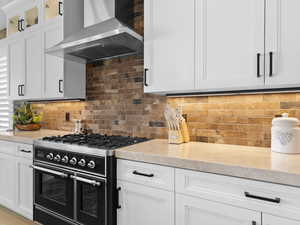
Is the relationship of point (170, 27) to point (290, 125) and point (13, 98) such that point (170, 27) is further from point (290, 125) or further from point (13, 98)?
point (13, 98)

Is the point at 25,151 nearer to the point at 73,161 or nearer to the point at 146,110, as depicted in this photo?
the point at 73,161

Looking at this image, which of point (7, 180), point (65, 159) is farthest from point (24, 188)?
point (65, 159)

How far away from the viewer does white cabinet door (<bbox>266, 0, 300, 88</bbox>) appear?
1.36 metres

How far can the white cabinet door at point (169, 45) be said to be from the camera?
1741mm

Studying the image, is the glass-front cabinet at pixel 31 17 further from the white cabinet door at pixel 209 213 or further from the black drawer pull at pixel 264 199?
the black drawer pull at pixel 264 199

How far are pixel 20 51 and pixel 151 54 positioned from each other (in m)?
2.32

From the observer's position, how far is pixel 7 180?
2.72m

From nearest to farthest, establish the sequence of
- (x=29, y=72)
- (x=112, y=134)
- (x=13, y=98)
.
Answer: (x=112, y=134), (x=29, y=72), (x=13, y=98)

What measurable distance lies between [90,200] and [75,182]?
8.3 inches

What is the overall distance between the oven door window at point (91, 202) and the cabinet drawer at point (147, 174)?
0.20 metres

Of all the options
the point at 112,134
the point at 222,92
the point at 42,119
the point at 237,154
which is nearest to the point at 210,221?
the point at 237,154

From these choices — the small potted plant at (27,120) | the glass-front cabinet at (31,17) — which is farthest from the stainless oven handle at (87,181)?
the glass-front cabinet at (31,17)

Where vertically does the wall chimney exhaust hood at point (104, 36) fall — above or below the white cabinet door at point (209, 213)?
above

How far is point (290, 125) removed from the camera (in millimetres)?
1495
